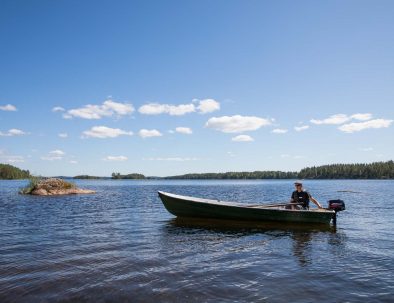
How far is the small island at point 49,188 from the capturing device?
45.6m

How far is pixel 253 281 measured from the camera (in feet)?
31.1

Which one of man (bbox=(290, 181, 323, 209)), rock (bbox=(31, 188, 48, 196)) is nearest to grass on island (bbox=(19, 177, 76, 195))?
rock (bbox=(31, 188, 48, 196))

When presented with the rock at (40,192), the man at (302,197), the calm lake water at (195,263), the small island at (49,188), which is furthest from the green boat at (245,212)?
the small island at (49,188)

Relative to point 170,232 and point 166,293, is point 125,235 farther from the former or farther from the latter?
point 166,293

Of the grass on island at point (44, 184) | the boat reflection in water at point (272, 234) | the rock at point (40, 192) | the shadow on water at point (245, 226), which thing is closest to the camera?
Result: the boat reflection in water at point (272, 234)

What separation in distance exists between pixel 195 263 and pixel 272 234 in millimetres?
7054

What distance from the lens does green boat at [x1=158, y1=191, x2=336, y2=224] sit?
19.3 meters

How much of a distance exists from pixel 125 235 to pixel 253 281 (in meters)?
8.72

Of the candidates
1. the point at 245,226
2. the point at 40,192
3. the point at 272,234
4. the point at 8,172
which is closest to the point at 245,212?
the point at 245,226

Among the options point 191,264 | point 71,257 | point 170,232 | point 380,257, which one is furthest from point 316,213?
point 71,257

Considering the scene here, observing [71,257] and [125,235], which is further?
[125,235]

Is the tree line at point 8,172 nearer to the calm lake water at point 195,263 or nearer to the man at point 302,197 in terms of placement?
the calm lake water at point 195,263

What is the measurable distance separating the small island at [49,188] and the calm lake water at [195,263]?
28309mm

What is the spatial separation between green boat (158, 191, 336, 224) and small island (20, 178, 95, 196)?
99.9ft
